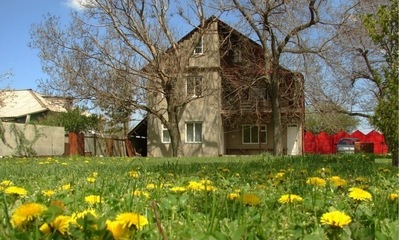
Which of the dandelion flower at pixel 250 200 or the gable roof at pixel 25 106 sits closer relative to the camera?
the dandelion flower at pixel 250 200

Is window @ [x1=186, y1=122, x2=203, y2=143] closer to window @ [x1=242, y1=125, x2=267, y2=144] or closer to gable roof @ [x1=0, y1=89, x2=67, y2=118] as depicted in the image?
window @ [x1=242, y1=125, x2=267, y2=144]

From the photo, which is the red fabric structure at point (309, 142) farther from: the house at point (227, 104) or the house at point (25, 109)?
the house at point (25, 109)

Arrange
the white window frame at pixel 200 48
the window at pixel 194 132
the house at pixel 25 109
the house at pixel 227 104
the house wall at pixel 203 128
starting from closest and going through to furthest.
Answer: the house at pixel 227 104
the white window frame at pixel 200 48
the house wall at pixel 203 128
the window at pixel 194 132
the house at pixel 25 109

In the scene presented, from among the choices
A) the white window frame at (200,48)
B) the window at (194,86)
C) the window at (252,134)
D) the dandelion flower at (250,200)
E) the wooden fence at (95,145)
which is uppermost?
the white window frame at (200,48)

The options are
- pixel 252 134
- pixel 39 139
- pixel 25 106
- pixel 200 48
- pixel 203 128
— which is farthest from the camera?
pixel 25 106

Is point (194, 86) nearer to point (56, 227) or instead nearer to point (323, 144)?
point (323, 144)

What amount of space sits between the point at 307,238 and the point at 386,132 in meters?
7.43

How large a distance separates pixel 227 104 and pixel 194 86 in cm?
326

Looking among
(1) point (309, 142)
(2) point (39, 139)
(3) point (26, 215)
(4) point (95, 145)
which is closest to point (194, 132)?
(4) point (95, 145)

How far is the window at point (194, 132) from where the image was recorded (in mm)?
34562

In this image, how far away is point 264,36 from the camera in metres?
24.5

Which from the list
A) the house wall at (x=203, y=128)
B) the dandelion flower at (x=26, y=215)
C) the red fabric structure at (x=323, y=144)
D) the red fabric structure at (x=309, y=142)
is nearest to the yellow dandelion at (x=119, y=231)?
the dandelion flower at (x=26, y=215)

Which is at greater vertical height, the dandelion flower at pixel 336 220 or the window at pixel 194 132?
the window at pixel 194 132

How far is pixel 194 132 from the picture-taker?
34688mm
